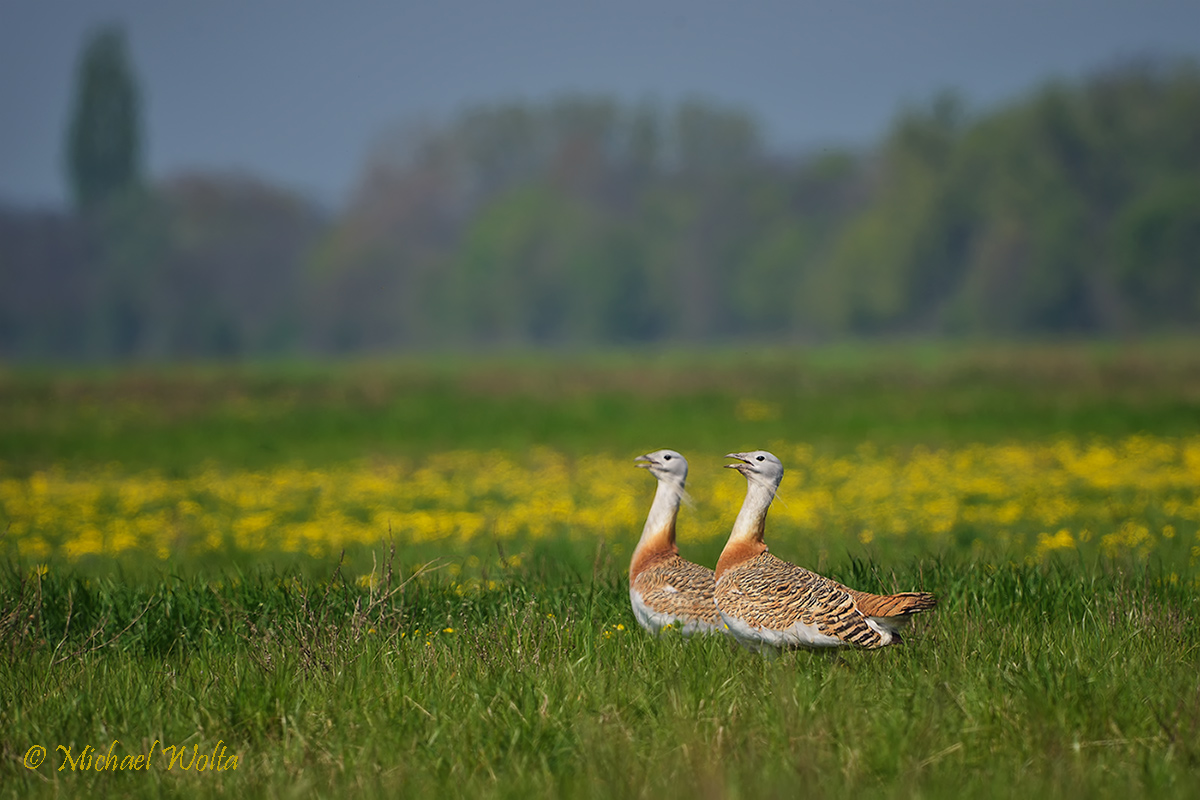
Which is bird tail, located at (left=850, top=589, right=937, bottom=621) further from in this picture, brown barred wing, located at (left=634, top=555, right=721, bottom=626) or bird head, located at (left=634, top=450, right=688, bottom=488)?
bird head, located at (left=634, top=450, right=688, bottom=488)

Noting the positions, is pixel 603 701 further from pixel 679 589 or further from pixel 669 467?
pixel 669 467

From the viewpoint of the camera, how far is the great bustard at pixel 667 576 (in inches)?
221

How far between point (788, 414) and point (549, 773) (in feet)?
74.3

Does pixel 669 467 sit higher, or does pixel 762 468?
pixel 762 468

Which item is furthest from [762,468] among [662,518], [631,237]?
[631,237]

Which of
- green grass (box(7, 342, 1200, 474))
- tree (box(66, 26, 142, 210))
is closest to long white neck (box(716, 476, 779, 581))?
green grass (box(7, 342, 1200, 474))

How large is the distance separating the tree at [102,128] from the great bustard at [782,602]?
11820cm

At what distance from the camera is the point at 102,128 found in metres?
112

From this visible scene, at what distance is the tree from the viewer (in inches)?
4368

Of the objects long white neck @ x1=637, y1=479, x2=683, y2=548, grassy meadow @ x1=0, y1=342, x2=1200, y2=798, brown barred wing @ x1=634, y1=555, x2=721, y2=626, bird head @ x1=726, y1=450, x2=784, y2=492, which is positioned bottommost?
grassy meadow @ x1=0, y1=342, x2=1200, y2=798

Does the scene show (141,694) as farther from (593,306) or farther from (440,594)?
(593,306)

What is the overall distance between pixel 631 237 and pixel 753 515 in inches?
4545

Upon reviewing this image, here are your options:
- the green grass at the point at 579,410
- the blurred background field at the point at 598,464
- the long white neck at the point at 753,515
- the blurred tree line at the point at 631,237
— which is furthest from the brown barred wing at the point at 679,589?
the blurred tree line at the point at 631,237

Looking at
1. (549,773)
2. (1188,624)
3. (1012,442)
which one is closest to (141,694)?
(549,773)
